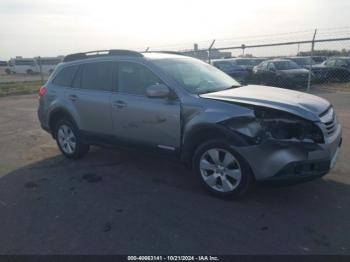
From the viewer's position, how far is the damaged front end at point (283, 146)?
4.17 m

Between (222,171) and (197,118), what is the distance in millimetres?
712

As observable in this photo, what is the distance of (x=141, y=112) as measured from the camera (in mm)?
5316

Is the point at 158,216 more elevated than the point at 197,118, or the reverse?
the point at 197,118

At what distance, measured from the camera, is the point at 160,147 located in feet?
17.2

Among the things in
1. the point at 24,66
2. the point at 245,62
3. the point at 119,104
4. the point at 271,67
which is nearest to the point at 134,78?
the point at 119,104

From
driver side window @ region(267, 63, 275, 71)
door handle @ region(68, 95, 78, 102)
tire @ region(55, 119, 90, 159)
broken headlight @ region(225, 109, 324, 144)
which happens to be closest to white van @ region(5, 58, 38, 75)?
driver side window @ region(267, 63, 275, 71)

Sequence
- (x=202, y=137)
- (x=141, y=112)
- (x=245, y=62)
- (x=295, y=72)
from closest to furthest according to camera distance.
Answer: (x=202, y=137), (x=141, y=112), (x=295, y=72), (x=245, y=62)

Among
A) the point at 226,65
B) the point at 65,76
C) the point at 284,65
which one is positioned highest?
the point at 65,76

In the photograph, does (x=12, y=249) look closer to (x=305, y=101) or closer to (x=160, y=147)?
(x=160, y=147)

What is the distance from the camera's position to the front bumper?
13.6ft

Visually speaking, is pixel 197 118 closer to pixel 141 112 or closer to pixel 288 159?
pixel 141 112

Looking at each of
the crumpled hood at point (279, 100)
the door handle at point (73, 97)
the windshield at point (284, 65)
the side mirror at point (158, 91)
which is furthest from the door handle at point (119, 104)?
the windshield at point (284, 65)

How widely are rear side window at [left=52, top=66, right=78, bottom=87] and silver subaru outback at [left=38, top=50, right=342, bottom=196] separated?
0.02 m

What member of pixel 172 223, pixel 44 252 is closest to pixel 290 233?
pixel 172 223
